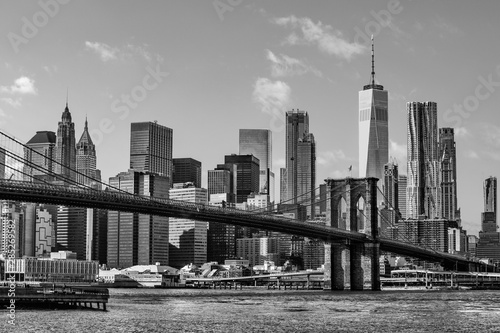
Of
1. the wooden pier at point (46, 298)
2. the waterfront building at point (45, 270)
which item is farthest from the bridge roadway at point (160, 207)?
the waterfront building at point (45, 270)

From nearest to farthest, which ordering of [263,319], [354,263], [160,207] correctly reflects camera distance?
[263,319]
[160,207]
[354,263]

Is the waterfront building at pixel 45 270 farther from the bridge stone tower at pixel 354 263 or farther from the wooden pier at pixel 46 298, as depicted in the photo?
the wooden pier at pixel 46 298

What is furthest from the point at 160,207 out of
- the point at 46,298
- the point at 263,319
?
the point at 263,319

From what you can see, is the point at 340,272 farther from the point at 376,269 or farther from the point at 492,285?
the point at 492,285

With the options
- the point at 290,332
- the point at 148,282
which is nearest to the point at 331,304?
the point at 290,332

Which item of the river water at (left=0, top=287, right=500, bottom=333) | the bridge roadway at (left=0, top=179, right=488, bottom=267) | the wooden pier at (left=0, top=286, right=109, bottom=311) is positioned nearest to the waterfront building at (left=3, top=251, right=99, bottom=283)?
the bridge roadway at (left=0, top=179, right=488, bottom=267)

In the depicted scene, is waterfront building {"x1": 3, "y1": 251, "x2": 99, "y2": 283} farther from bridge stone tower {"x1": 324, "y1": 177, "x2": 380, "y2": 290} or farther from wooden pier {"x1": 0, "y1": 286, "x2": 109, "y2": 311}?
wooden pier {"x1": 0, "y1": 286, "x2": 109, "y2": 311}

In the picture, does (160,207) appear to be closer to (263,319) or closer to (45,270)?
(263,319)

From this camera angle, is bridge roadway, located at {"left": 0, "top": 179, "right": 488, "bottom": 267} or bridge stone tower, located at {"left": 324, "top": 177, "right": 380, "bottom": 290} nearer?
bridge roadway, located at {"left": 0, "top": 179, "right": 488, "bottom": 267}

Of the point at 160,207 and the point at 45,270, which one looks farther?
the point at 45,270
